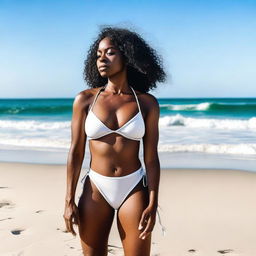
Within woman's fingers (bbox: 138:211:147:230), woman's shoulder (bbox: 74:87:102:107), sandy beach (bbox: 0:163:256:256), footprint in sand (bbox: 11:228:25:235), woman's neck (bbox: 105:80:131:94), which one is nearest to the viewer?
woman's fingers (bbox: 138:211:147:230)

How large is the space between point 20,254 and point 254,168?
6.01 m

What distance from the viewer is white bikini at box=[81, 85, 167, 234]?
282 centimetres

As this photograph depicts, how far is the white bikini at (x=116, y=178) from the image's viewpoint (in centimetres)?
282

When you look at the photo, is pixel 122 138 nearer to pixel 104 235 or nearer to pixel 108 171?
pixel 108 171

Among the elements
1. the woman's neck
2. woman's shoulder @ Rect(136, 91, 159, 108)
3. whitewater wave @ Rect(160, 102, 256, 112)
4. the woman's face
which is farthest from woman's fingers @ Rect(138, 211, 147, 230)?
whitewater wave @ Rect(160, 102, 256, 112)

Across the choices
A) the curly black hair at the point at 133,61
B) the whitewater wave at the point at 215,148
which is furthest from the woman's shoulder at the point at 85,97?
the whitewater wave at the point at 215,148

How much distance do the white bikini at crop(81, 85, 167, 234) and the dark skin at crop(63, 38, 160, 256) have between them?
3 centimetres

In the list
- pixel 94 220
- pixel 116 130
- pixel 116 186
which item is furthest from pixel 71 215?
pixel 116 130

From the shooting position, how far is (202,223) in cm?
568

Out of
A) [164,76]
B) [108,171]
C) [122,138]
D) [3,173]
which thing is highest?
[164,76]

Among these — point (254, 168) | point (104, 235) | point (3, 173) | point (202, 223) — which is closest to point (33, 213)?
point (202, 223)

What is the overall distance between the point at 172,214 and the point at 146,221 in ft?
10.9

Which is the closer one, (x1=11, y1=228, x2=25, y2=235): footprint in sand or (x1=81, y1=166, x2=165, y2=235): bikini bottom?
(x1=81, y1=166, x2=165, y2=235): bikini bottom

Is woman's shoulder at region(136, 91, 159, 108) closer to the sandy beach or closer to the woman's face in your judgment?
the woman's face
